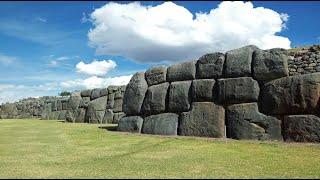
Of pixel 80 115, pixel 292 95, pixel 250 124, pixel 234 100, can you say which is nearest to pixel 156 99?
pixel 234 100

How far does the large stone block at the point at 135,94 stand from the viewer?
19.6 meters

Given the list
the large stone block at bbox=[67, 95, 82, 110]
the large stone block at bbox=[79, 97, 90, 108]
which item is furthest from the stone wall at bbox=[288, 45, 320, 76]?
the large stone block at bbox=[67, 95, 82, 110]

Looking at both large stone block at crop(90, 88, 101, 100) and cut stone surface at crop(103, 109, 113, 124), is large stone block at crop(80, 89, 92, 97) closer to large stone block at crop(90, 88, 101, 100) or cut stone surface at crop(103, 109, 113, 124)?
large stone block at crop(90, 88, 101, 100)

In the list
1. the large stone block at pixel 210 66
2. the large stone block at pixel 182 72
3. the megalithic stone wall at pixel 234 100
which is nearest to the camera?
the megalithic stone wall at pixel 234 100

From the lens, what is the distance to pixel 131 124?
1928 centimetres

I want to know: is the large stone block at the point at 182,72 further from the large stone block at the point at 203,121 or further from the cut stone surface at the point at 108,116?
the cut stone surface at the point at 108,116

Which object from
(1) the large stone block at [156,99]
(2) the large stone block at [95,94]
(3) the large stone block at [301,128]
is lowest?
(3) the large stone block at [301,128]

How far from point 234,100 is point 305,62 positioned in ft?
9.67

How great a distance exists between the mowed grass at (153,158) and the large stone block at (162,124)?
1308 mm

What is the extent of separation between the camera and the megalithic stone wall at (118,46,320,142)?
14.6m

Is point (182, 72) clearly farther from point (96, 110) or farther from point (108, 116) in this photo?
point (96, 110)

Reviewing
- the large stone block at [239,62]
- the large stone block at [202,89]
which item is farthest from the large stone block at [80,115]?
the large stone block at [239,62]

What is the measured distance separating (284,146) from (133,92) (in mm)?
8448

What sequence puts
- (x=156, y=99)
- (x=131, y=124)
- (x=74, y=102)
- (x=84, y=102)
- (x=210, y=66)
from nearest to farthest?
(x=210, y=66)
(x=156, y=99)
(x=131, y=124)
(x=84, y=102)
(x=74, y=102)
